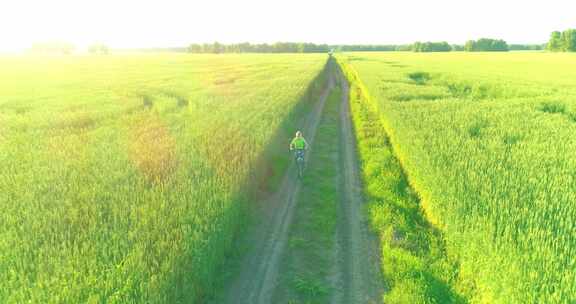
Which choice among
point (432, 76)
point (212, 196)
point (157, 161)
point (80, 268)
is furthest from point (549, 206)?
point (432, 76)

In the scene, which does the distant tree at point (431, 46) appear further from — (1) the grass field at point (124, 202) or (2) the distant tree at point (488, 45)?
(1) the grass field at point (124, 202)

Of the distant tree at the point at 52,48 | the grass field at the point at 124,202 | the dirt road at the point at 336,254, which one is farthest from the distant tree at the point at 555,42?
the distant tree at the point at 52,48

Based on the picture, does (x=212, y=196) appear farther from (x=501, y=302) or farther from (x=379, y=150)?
(x=379, y=150)

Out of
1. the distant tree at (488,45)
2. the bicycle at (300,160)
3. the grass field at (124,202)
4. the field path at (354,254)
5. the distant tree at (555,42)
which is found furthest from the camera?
the distant tree at (488,45)

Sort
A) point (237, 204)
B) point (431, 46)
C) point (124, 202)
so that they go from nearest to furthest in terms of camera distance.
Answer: point (124, 202) < point (237, 204) < point (431, 46)

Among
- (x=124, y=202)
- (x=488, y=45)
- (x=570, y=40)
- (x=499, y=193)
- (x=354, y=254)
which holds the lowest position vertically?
(x=354, y=254)

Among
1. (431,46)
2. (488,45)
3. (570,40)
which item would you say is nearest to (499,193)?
(570,40)

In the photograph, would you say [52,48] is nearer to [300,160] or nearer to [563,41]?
[300,160]
